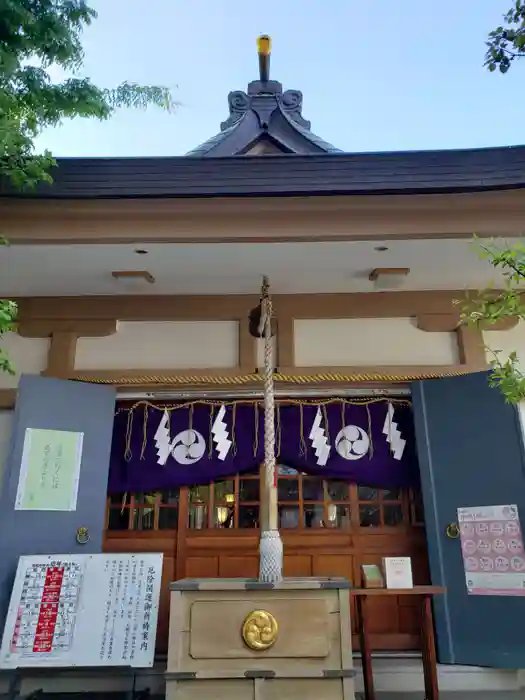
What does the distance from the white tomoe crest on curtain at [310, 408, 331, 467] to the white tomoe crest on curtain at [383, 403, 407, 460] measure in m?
0.48

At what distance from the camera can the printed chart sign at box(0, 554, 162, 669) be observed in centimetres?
322

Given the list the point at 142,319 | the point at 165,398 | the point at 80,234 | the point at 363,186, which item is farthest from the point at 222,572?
the point at 363,186

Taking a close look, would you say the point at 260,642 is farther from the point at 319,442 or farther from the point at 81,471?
the point at 81,471

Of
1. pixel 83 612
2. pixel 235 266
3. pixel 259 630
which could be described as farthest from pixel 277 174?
pixel 83 612

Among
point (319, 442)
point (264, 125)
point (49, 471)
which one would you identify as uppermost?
point (264, 125)

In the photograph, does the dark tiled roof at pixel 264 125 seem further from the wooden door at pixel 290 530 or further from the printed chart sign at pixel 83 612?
the printed chart sign at pixel 83 612

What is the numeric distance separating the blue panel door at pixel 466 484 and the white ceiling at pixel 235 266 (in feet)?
2.93

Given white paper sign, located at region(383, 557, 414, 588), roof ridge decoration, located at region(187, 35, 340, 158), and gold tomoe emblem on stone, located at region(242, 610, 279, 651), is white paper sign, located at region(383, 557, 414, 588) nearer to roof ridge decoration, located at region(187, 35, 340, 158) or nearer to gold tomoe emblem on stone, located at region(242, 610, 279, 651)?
gold tomoe emblem on stone, located at region(242, 610, 279, 651)

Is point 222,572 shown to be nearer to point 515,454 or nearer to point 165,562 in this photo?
point 165,562

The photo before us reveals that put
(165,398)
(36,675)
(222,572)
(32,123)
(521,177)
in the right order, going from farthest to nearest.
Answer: (165,398) < (222,572) < (36,675) < (521,177) < (32,123)

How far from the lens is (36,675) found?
3625mm

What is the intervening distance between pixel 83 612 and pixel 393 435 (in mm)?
2524

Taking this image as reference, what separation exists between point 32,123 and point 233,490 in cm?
291

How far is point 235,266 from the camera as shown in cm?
400
